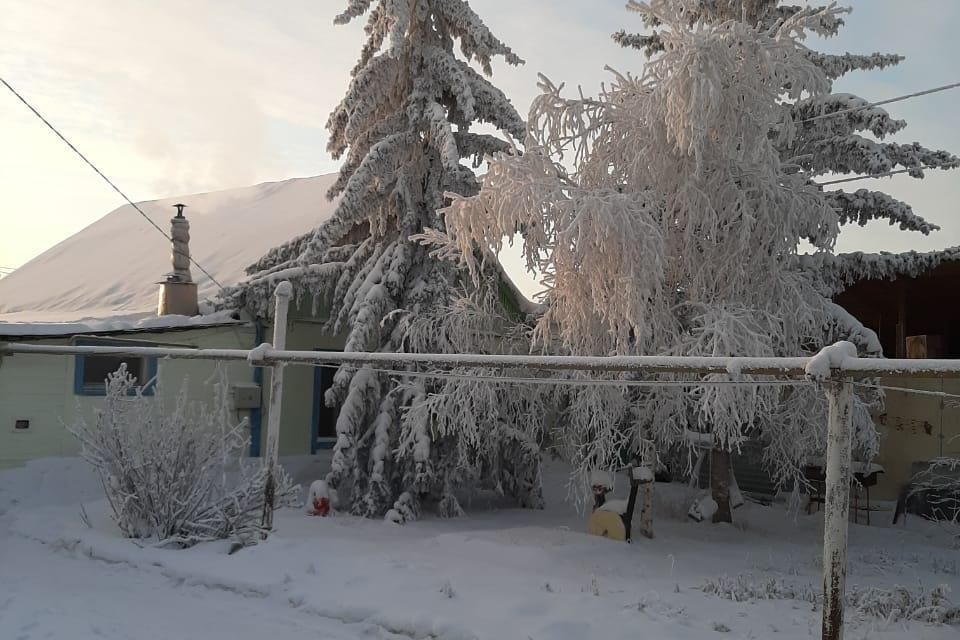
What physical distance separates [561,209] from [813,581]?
4416 millimetres

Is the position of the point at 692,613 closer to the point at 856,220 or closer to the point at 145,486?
the point at 145,486

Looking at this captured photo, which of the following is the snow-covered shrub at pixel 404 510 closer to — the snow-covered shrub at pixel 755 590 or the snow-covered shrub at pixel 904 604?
the snow-covered shrub at pixel 755 590

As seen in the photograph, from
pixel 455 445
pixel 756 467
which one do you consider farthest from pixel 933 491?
pixel 455 445

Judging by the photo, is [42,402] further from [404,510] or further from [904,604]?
[904,604]

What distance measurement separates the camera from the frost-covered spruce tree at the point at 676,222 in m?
8.40

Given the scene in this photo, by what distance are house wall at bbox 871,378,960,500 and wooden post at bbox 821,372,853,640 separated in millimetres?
8462

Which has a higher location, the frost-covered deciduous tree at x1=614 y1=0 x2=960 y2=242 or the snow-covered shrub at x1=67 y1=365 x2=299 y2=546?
the frost-covered deciduous tree at x1=614 y1=0 x2=960 y2=242

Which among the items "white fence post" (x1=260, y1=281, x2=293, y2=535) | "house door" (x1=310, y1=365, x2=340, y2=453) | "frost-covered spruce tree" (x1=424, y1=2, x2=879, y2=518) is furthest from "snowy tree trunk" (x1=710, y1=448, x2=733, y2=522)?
"house door" (x1=310, y1=365, x2=340, y2=453)

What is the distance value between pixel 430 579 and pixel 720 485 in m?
5.20

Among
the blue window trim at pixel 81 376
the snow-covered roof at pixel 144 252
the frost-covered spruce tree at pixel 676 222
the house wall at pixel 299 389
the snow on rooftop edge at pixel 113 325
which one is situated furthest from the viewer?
the snow-covered roof at pixel 144 252

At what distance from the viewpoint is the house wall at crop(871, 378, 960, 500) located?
12859 millimetres

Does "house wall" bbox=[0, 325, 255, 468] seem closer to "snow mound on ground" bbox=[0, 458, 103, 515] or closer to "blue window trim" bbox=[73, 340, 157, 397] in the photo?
"blue window trim" bbox=[73, 340, 157, 397]

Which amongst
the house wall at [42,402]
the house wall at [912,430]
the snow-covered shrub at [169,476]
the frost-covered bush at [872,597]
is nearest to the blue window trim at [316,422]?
the house wall at [42,402]

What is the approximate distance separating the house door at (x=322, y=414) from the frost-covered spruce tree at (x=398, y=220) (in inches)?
98.9
